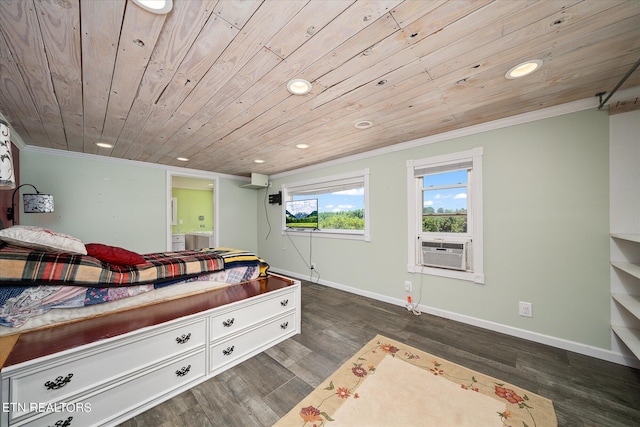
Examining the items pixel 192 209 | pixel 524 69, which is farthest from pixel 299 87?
pixel 192 209

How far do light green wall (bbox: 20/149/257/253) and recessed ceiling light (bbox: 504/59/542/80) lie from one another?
507 centimetres

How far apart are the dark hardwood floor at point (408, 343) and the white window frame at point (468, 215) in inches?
23.5

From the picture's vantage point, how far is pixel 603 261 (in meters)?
1.92

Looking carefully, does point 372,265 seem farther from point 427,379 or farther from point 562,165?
point 562,165

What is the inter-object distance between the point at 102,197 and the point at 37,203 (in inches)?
37.7

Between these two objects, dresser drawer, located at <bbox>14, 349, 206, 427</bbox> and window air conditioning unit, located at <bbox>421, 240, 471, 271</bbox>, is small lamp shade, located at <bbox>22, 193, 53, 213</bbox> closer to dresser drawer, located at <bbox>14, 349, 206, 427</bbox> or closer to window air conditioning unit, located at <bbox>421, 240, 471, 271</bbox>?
dresser drawer, located at <bbox>14, 349, 206, 427</bbox>

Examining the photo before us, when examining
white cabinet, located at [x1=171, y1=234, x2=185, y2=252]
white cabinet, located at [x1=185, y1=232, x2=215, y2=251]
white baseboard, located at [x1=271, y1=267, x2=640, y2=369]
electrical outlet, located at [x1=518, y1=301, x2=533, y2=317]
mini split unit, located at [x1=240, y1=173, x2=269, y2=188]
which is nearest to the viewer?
white baseboard, located at [x1=271, y1=267, x2=640, y2=369]

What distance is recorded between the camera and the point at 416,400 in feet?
4.93

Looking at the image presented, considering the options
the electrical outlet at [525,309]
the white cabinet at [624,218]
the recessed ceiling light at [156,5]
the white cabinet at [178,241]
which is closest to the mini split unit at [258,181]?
the white cabinet at [178,241]

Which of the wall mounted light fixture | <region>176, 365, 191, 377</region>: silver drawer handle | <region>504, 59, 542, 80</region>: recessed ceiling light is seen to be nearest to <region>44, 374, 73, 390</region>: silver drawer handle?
<region>176, 365, 191, 377</region>: silver drawer handle

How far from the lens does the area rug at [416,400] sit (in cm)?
135

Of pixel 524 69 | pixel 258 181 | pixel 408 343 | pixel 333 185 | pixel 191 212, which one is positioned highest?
pixel 524 69

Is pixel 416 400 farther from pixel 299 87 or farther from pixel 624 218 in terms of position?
pixel 299 87

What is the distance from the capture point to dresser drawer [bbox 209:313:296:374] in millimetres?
1767
